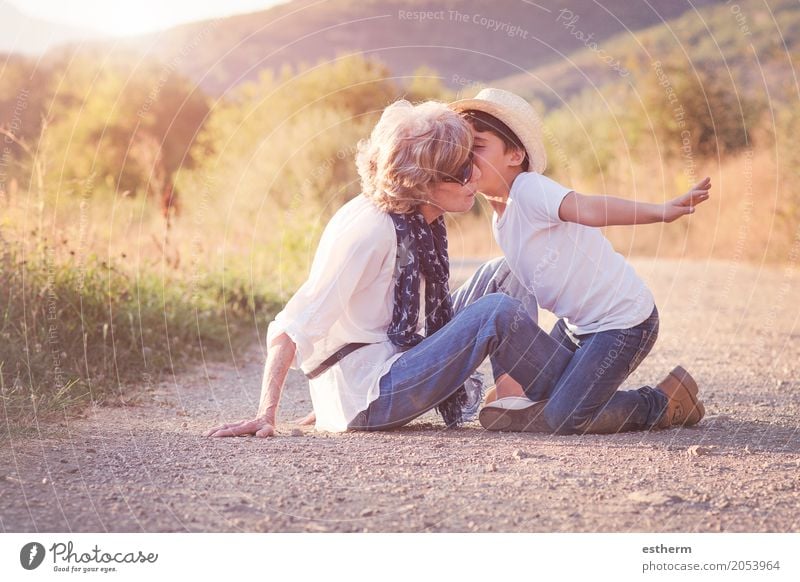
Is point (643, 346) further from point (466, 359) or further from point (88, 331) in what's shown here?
point (88, 331)

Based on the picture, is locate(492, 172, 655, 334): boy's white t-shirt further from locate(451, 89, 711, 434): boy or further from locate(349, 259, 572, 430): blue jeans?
locate(349, 259, 572, 430): blue jeans

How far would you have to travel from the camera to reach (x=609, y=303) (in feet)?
13.5

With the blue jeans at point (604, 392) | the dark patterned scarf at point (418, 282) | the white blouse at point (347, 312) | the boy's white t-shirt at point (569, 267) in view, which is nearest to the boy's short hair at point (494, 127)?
the boy's white t-shirt at point (569, 267)

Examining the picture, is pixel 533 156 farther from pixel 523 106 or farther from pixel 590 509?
pixel 590 509

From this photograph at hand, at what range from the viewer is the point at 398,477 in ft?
11.0

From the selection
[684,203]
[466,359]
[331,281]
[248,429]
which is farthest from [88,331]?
[684,203]

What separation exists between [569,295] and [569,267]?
0.14m

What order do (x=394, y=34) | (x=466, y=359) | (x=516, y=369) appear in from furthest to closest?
(x=394, y=34) < (x=516, y=369) < (x=466, y=359)

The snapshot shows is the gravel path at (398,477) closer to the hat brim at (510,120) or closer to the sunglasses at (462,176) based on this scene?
the sunglasses at (462,176)

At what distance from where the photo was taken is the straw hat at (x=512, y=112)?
4.12 m

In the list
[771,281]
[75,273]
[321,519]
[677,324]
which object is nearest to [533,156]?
[321,519]

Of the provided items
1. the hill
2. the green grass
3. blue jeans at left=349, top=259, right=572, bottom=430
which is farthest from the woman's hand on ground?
the hill

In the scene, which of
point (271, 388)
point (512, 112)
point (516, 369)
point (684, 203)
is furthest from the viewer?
point (512, 112)

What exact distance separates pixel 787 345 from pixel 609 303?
3.17 m
